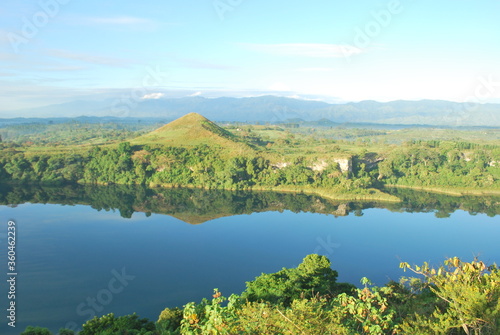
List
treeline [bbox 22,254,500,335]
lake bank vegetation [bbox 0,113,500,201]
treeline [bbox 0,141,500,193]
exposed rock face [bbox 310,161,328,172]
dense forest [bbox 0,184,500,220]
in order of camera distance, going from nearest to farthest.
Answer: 1. treeline [bbox 22,254,500,335]
2. dense forest [bbox 0,184,500,220]
3. lake bank vegetation [bbox 0,113,500,201]
4. treeline [bbox 0,141,500,193]
5. exposed rock face [bbox 310,161,328,172]

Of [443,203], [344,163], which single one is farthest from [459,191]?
[344,163]

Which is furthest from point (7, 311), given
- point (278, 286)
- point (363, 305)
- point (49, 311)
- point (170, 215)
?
point (170, 215)

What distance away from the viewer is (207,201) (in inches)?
1607

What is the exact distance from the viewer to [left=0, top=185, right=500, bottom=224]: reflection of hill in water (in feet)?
123

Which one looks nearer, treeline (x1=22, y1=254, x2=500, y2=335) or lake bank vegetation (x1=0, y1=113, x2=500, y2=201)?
treeline (x1=22, y1=254, x2=500, y2=335)

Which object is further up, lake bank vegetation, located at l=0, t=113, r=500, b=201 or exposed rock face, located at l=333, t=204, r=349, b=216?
lake bank vegetation, located at l=0, t=113, r=500, b=201

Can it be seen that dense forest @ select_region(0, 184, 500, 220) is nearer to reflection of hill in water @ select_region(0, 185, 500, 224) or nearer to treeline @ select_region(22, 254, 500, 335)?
reflection of hill in water @ select_region(0, 185, 500, 224)

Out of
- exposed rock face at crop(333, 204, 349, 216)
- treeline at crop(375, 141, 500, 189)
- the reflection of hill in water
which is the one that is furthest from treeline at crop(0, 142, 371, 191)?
treeline at crop(375, 141, 500, 189)

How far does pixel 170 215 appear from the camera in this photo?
3528cm

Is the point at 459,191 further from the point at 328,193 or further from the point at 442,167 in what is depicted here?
the point at 328,193

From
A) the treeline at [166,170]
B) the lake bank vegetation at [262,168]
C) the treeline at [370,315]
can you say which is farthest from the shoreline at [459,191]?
the treeline at [370,315]

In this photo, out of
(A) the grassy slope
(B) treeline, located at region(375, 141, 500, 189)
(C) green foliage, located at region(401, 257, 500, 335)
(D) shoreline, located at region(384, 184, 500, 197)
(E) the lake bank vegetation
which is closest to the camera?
(C) green foliage, located at region(401, 257, 500, 335)

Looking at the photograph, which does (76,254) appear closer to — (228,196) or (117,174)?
(228,196)

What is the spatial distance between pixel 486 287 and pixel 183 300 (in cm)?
1379
